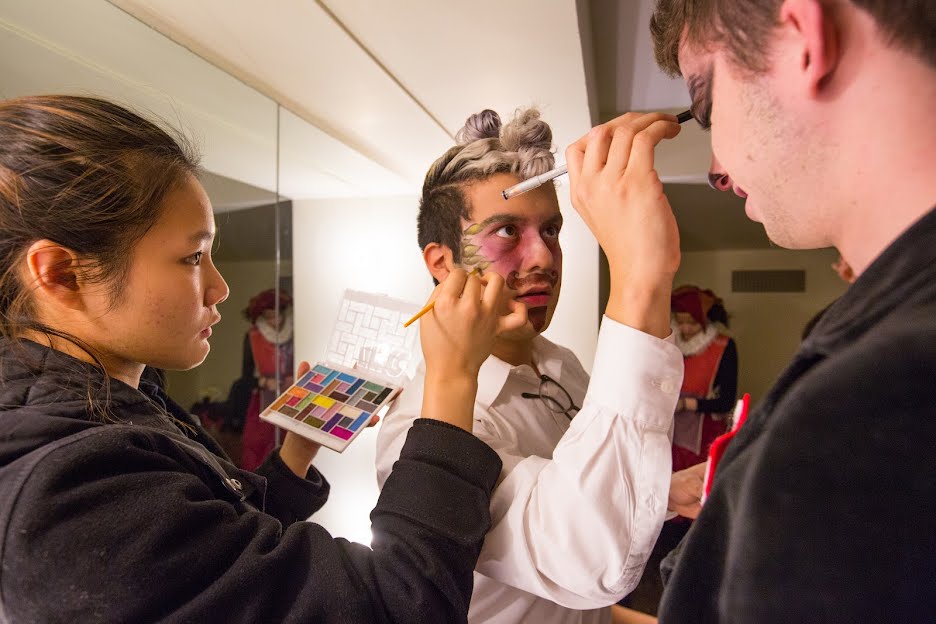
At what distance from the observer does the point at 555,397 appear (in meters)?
0.78

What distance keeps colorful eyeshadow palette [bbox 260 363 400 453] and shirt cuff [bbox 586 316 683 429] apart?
328 millimetres

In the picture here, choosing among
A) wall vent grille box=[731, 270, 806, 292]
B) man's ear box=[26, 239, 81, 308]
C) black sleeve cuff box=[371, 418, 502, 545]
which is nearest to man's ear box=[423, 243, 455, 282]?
black sleeve cuff box=[371, 418, 502, 545]

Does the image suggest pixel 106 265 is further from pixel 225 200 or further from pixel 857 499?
pixel 857 499

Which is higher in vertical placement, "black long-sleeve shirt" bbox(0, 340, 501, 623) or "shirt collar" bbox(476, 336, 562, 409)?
"shirt collar" bbox(476, 336, 562, 409)

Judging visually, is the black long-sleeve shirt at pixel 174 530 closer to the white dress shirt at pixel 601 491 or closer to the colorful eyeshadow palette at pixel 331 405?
the white dress shirt at pixel 601 491

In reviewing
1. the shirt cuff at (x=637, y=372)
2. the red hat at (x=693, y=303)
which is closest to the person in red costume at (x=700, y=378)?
the red hat at (x=693, y=303)

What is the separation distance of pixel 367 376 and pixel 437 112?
1.69ft

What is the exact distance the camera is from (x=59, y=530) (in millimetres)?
354

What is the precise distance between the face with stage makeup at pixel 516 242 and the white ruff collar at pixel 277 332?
461 mm

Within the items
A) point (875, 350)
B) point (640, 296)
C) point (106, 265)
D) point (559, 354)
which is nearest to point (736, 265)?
point (559, 354)

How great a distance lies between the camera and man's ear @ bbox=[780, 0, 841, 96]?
1.08 ft

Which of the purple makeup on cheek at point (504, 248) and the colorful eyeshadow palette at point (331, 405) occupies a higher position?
the purple makeup on cheek at point (504, 248)

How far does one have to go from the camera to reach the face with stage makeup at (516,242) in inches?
28.4

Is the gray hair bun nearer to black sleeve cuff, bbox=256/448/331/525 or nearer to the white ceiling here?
the white ceiling
